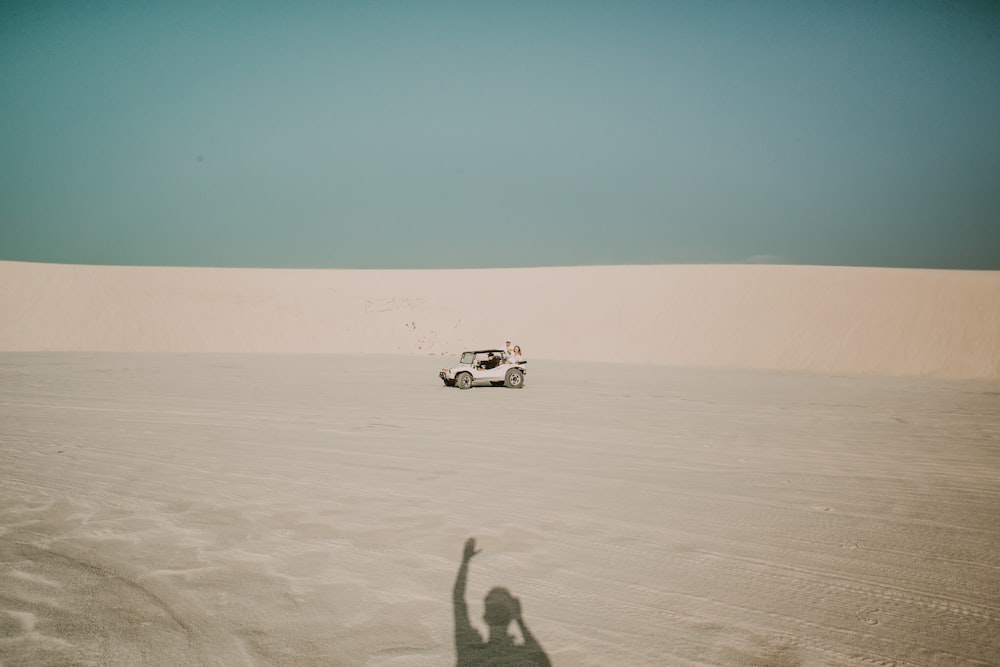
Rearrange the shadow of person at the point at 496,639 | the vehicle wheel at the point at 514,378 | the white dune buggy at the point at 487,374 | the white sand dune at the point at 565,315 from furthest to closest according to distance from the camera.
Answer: the white sand dune at the point at 565,315 < the vehicle wheel at the point at 514,378 < the white dune buggy at the point at 487,374 < the shadow of person at the point at 496,639

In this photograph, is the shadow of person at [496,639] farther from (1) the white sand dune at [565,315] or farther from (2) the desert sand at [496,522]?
(1) the white sand dune at [565,315]

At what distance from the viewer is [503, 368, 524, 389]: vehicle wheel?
17.6 m

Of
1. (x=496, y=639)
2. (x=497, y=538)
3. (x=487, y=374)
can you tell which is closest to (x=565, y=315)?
(x=487, y=374)

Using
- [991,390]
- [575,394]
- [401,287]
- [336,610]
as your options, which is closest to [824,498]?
[336,610]

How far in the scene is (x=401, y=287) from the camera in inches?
2078

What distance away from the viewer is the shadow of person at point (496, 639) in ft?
10.3

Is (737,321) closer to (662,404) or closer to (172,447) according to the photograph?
(662,404)

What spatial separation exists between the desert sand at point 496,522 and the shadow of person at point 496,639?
8 centimetres

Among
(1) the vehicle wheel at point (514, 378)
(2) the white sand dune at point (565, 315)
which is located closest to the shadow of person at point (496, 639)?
(1) the vehicle wheel at point (514, 378)

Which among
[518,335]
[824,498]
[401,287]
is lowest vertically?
[824,498]

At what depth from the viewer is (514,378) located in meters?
17.7

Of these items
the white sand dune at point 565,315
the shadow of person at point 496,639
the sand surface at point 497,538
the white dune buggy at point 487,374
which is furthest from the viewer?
the white sand dune at point 565,315

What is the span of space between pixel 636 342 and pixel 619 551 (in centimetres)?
3183

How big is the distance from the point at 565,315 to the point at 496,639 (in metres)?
39.2
